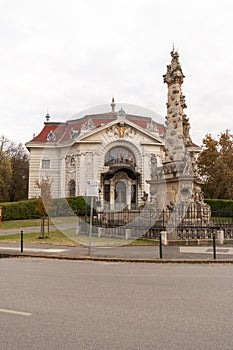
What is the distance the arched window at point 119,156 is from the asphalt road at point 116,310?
40652 mm

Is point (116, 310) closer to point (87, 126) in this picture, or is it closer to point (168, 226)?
point (168, 226)

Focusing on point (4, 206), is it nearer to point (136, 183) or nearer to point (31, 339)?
point (136, 183)

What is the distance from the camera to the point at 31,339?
456cm

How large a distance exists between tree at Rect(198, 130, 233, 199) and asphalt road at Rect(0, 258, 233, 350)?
39.2 meters

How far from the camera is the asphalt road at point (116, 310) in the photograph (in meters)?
4.52

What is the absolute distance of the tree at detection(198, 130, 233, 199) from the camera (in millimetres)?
47781

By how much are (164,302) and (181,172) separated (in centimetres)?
1396

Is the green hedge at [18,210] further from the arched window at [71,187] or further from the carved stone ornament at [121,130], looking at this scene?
the carved stone ornament at [121,130]

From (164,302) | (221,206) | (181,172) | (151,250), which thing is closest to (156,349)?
(164,302)

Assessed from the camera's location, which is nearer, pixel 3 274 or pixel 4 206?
pixel 3 274

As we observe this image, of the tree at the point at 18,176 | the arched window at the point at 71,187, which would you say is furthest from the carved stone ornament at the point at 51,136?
the tree at the point at 18,176

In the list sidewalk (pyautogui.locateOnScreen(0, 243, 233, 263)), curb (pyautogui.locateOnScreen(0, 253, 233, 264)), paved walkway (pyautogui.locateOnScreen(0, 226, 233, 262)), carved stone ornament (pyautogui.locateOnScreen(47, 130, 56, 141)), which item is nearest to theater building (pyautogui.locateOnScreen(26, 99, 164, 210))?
carved stone ornament (pyautogui.locateOnScreen(47, 130, 56, 141))

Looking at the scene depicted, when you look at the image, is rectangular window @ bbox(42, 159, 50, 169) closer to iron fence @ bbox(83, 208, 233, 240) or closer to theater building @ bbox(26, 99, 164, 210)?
theater building @ bbox(26, 99, 164, 210)

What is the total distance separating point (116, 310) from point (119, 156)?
153ft
